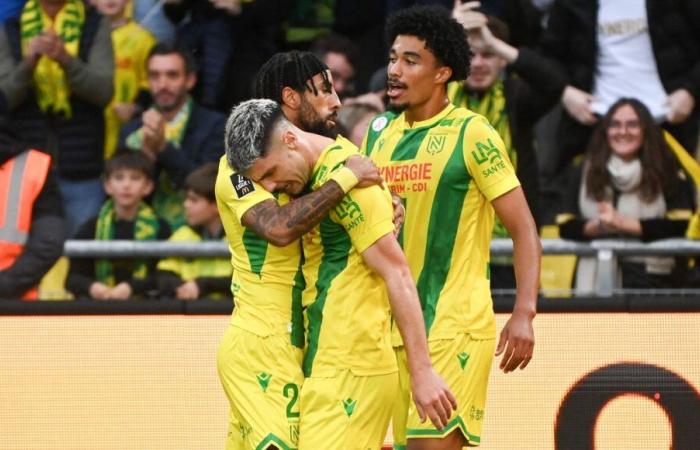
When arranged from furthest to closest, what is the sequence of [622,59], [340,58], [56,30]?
[56,30] < [622,59] < [340,58]

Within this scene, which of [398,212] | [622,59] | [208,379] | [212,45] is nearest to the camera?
Answer: [398,212]

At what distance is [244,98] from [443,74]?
12.9 ft

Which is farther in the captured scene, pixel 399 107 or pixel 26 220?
pixel 26 220

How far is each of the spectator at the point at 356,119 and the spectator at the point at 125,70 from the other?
1556 millimetres

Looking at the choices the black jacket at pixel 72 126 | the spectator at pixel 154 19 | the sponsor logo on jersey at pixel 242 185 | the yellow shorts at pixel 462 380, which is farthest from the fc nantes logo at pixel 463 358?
the spectator at pixel 154 19

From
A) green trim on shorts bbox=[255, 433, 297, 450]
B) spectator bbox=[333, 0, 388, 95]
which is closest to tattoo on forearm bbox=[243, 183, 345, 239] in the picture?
green trim on shorts bbox=[255, 433, 297, 450]

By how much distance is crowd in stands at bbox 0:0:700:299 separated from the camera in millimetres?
9062

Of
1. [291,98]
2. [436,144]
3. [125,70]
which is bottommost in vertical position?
[436,144]

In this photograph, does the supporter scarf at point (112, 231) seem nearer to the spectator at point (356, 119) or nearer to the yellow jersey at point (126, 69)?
the yellow jersey at point (126, 69)

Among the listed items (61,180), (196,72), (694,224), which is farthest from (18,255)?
(694,224)

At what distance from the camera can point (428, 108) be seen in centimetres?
671

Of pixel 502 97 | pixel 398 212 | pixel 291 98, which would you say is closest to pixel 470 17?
pixel 502 97

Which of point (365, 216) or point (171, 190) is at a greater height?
point (171, 190)

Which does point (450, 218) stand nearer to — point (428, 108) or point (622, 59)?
point (428, 108)
